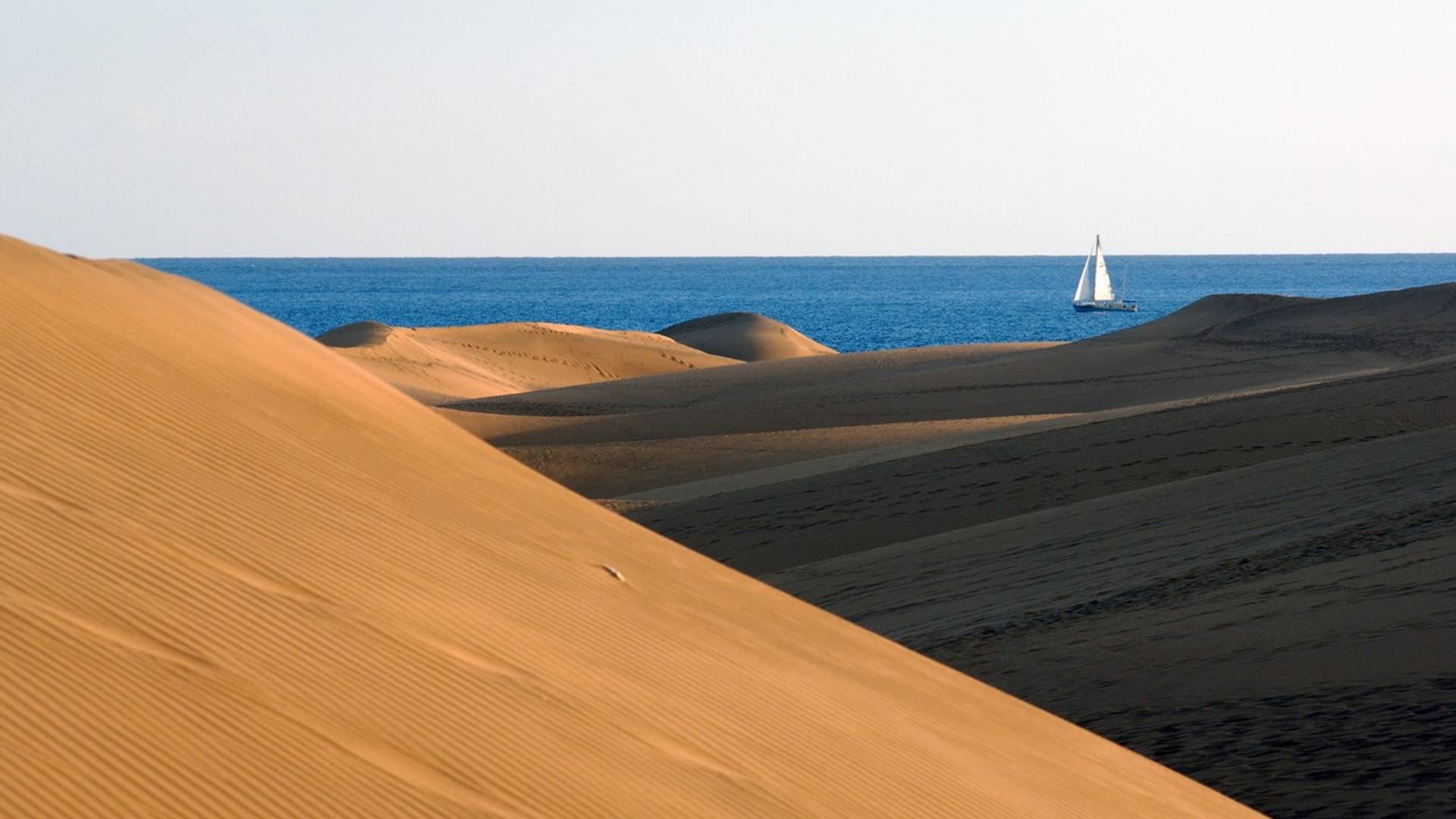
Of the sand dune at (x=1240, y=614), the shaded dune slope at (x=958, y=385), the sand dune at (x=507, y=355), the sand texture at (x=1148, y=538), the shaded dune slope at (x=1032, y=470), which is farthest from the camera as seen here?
the sand dune at (x=507, y=355)

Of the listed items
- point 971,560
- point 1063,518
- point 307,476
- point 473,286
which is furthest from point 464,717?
point 473,286

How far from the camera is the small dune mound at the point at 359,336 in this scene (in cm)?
4472

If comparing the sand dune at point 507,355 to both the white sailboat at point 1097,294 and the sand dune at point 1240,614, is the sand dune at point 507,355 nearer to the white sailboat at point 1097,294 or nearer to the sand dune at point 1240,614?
the sand dune at point 1240,614

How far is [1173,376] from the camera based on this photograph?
28500 mm

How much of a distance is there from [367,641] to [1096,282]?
82.5 meters

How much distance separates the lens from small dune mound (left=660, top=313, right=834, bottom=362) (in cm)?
5597

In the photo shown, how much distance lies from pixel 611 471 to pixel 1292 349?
51.2 feet

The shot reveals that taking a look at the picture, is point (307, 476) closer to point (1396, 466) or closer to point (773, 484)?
point (1396, 466)

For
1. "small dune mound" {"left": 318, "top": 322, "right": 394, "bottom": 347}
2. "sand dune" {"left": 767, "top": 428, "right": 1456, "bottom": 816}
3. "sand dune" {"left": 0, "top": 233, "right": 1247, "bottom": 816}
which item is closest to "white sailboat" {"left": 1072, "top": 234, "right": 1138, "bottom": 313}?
"small dune mound" {"left": 318, "top": 322, "right": 394, "bottom": 347}

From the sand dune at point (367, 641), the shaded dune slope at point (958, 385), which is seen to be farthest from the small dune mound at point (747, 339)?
the sand dune at point (367, 641)

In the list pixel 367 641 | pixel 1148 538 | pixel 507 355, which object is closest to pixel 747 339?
pixel 507 355

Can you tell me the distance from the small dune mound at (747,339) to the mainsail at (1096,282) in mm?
24330

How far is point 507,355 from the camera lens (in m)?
49.4

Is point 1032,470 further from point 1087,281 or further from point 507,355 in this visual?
point 1087,281
